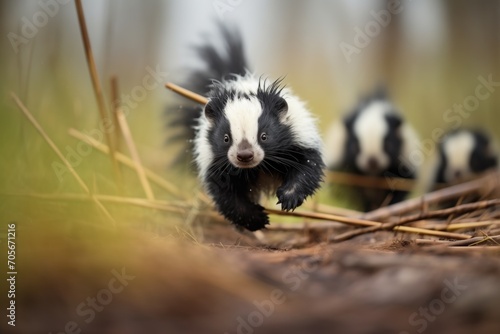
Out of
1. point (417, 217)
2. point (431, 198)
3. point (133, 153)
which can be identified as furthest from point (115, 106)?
point (431, 198)

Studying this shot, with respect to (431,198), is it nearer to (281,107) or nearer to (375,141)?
(375,141)

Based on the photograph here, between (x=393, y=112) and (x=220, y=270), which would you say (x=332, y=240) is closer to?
(x=220, y=270)

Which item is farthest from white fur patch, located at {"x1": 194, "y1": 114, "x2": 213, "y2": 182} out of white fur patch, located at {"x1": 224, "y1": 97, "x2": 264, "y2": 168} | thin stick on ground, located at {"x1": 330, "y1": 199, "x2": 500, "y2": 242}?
thin stick on ground, located at {"x1": 330, "y1": 199, "x2": 500, "y2": 242}

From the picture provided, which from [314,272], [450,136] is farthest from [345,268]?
[450,136]

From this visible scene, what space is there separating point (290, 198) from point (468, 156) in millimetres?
2725

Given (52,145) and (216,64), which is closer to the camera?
(52,145)

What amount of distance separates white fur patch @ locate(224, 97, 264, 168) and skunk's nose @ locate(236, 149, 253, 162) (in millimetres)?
21

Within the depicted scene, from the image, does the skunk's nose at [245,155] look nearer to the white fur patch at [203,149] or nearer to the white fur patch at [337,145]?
the white fur patch at [203,149]

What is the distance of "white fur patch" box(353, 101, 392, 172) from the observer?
172 inches

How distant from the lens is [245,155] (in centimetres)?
215

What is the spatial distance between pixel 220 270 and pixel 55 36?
59.2 inches

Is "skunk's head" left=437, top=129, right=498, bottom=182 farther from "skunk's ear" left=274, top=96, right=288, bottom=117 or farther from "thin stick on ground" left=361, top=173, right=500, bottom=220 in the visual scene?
"skunk's ear" left=274, top=96, right=288, bottom=117

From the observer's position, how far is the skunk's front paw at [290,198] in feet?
7.25

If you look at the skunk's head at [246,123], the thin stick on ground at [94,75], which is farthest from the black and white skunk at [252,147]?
the thin stick on ground at [94,75]
